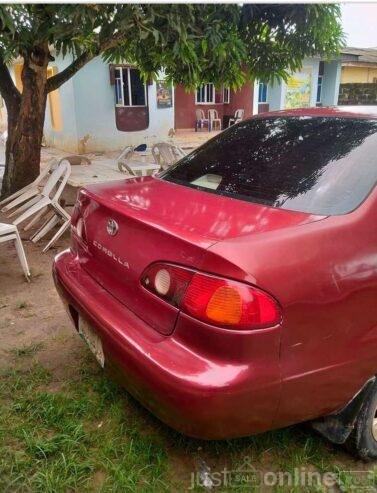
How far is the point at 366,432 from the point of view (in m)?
1.91

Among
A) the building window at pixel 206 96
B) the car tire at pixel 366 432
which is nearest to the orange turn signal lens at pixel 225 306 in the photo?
the car tire at pixel 366 432

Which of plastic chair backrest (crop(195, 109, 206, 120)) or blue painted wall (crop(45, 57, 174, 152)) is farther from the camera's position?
plastic chair backrest (crop(195, 109, 206, 120))

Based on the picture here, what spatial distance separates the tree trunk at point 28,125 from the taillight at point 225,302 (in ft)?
16.6

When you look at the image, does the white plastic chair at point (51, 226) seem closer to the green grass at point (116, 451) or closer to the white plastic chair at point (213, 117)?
the green grass at point (116, 451)

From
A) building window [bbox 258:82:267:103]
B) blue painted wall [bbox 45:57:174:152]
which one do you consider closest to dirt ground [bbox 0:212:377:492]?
blue painted wall [bbox 45:57:174:152]

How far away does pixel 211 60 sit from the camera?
5770 millimetres

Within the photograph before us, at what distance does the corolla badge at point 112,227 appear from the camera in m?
1.98

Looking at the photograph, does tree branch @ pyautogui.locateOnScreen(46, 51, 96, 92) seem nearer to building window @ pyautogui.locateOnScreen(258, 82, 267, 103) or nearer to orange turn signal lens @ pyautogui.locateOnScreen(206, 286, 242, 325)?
orange turn signal lens @ pyautogui.locateOnScreen(206, 286, 242, 325)

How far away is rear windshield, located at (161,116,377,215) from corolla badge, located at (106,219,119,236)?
55 cm

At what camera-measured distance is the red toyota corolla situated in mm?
1523

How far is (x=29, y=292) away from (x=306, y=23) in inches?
204

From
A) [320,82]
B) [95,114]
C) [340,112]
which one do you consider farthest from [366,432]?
[320,82]

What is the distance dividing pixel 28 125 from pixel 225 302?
5313mm

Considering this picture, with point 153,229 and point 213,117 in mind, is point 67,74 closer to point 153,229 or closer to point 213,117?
point 153,229
